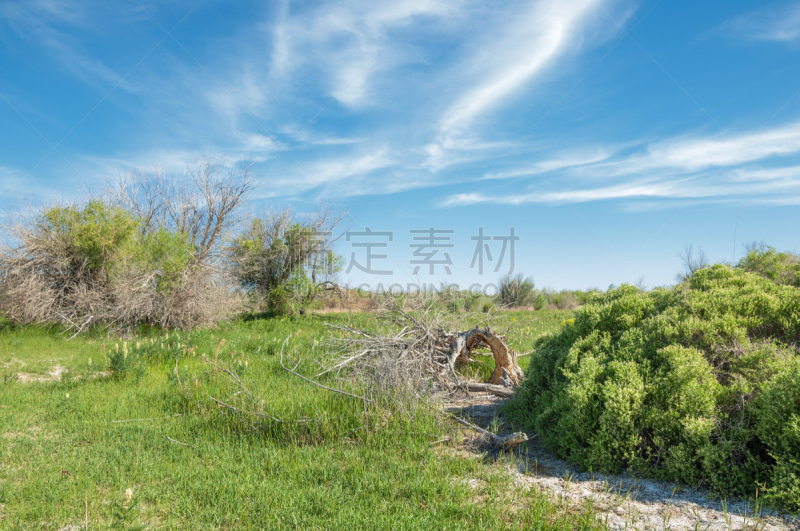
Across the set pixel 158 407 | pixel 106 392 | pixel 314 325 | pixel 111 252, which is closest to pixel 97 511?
pixel 158 407

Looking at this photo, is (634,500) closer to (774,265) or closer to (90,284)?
(774,265)

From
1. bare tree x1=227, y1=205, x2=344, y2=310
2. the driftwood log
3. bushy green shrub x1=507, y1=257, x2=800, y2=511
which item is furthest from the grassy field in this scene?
bare tree x1=227, y1=205, x2=344, y2=310

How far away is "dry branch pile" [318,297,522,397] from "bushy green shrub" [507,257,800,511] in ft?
7.26

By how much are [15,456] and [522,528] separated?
5996 millimetres

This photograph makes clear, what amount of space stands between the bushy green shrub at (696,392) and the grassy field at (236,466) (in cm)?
120

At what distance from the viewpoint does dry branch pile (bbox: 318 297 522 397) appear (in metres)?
7.65

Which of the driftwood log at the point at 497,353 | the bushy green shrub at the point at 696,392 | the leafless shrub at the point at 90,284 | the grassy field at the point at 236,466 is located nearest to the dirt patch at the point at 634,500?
the bushy green shrub at the point at 696,392

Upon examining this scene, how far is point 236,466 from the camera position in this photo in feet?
15.2

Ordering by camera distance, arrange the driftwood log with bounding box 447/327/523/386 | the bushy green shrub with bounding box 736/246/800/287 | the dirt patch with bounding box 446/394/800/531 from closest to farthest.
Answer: the dirt patch with bounding box 446/394/800/531, the bushy green shrub with bounding box 736/246/800/287, the driftwood log with bounding box 447/327/523/386

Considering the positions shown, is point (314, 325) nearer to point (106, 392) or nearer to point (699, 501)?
point (106, 392)

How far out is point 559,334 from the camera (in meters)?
6.86

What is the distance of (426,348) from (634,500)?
4875 mm

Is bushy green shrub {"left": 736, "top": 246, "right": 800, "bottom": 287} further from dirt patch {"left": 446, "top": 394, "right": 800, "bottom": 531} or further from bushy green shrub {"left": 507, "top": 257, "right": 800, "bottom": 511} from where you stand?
dirt patch {"left": 446, "top": 394, "right": 800, "bottom": 531}

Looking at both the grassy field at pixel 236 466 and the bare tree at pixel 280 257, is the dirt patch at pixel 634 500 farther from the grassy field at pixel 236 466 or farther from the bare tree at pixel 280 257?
the bare tree at pixel 280 257
